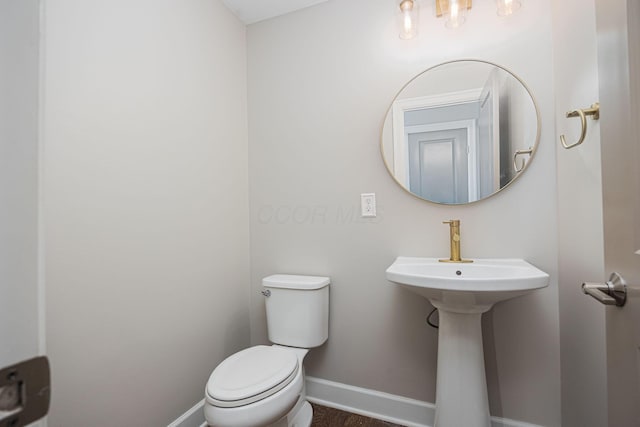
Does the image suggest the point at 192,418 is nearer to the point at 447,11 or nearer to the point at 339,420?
the point at 339,420

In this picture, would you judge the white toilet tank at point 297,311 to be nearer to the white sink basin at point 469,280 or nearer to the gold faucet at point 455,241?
the white sink basin at point 469,280

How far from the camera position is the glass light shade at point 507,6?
134 centimetres

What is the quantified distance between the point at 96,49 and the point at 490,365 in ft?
7.07

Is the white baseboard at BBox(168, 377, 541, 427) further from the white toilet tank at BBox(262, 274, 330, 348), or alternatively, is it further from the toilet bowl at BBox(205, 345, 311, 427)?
the toilet bowl at BBox(205, 345, 311, 427)

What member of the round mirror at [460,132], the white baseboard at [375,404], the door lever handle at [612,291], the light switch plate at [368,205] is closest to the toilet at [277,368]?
the white baseboard at [375,404]

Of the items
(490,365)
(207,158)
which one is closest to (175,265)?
(207,158)

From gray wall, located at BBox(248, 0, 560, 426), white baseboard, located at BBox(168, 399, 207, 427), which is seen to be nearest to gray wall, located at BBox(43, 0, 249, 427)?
white baseboard, located at BBox(168, 399, 207, 427)

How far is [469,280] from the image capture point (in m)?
1.05

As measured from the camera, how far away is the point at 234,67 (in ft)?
5.97

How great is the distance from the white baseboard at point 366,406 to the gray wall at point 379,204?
39 millimetres

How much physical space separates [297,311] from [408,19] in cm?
161

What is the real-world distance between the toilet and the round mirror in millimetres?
808

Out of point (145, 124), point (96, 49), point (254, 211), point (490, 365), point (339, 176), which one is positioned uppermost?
point (96, 49)

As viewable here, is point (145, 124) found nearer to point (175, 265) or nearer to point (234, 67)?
point (175, 265)
